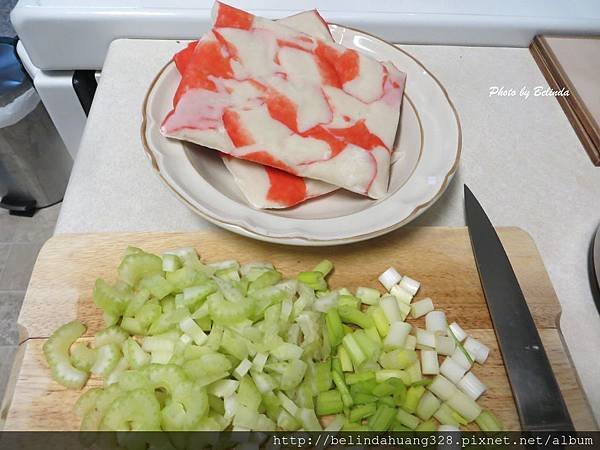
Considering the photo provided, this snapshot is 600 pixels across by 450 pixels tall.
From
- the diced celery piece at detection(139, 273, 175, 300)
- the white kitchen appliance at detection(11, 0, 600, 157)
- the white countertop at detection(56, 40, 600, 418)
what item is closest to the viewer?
the diced celery piece at detection(139, 273, 175, 300)

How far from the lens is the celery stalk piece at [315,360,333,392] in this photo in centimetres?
60

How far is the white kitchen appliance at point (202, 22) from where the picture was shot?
0.99 metres

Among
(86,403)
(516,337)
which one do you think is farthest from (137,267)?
(516,337)

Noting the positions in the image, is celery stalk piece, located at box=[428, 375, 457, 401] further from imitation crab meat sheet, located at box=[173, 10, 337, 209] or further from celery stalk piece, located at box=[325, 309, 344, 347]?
imitation crab meat sheet, located at box=[173, 10, 337, 209]

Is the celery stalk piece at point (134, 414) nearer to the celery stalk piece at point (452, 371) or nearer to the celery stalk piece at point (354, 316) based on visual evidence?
the celery stalk piece at point (354, 316)

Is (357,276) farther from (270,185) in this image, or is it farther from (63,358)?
(63,358)

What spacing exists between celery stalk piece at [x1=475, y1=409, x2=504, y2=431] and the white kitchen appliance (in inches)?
30.1

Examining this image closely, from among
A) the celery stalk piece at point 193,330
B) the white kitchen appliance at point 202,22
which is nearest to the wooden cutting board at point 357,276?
the celery stalk piece at point 193,330

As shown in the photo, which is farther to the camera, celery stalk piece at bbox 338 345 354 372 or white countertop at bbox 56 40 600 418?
white countertop at bbox 56 40 600 418

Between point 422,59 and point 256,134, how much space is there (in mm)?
529

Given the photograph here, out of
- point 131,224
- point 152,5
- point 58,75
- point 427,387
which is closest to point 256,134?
point 131,224

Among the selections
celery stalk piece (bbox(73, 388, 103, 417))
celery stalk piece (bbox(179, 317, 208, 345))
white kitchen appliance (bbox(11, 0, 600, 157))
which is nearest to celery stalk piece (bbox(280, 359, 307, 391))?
celery stalk piece (bbox(179, 317, 208, 345))

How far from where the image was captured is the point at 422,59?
Result: 1.05 meters

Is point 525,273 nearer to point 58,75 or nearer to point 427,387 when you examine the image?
point 427,387
